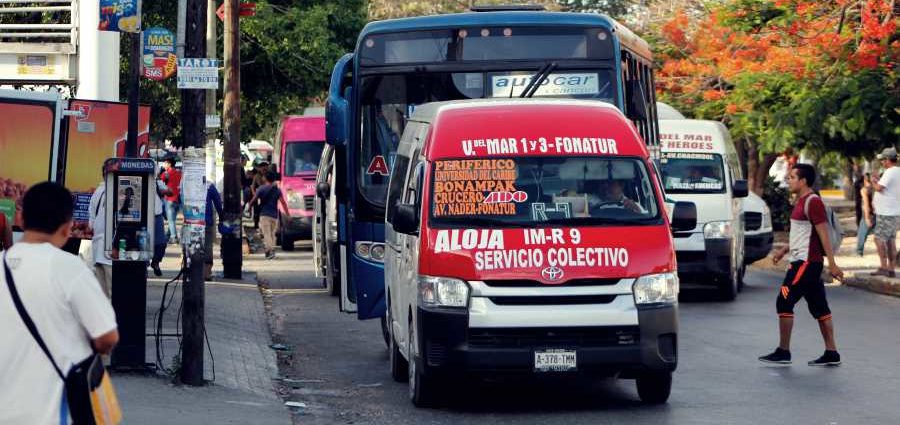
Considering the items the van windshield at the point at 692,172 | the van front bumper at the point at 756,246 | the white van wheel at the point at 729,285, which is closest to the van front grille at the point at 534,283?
the white van wheel at the point at 729,285

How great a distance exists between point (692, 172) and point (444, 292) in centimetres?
1100

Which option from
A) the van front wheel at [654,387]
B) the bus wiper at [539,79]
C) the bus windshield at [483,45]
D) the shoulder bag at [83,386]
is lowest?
the van front wheel at [654,387]

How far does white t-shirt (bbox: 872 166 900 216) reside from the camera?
22.0 metres

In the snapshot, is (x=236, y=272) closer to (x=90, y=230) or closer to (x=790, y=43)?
(x=90, y=230)

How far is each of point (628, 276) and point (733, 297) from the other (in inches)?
389

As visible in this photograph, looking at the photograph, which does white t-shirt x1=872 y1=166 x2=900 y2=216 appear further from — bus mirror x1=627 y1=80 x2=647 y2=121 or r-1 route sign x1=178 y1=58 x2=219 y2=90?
r-1 route sign x1=178 y1=58 x2=219 y2=90

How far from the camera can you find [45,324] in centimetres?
591

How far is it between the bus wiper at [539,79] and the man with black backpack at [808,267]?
2489 millimetres

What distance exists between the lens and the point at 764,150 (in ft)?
93.4

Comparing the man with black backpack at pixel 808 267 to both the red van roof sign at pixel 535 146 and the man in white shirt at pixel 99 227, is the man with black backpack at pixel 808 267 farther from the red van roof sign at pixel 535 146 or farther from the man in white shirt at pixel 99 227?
the man in white shirt at pixel 99 227

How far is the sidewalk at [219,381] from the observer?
10.6 m

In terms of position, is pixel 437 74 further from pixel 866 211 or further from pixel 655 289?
pixel 866 211

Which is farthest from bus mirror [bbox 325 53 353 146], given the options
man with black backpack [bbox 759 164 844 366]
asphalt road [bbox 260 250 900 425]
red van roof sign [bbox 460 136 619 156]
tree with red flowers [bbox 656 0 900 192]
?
tree with red flowers [bbox 656 0 900 192]

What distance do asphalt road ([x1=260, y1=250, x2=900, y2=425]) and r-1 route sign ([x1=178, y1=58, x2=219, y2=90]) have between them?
2502mm
